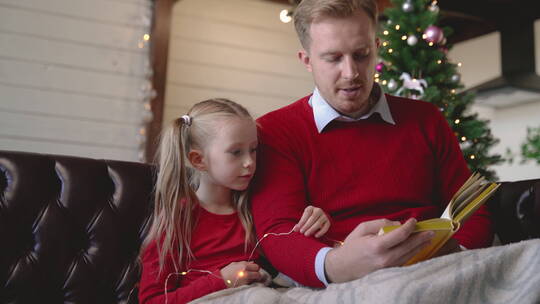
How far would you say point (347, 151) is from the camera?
5.36 feet

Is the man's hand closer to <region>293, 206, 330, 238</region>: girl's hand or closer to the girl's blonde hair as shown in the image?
<region>293, 206, 330, 238</region>: girl's hand

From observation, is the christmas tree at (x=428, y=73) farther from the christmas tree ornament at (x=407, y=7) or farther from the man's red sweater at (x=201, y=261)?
the man's red sweater at (x=201, y=261)

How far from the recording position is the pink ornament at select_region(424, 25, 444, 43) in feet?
10.5

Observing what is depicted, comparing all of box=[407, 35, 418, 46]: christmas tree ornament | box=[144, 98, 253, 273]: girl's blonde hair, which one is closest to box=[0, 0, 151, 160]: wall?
box=[407, 35, 418, 46]: christmas tree ornament

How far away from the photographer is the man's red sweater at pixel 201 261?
142 cm

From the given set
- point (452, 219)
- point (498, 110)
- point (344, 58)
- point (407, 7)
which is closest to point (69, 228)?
point (344, 58)

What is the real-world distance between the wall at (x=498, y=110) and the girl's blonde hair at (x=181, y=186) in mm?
5986

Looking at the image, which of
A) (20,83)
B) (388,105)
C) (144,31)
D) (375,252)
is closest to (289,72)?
(144,31)

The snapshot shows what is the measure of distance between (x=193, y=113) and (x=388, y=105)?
605 millimetres

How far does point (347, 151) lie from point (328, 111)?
130mm

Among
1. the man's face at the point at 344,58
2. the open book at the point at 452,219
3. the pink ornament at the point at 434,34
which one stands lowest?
the open book at the point at 452,219

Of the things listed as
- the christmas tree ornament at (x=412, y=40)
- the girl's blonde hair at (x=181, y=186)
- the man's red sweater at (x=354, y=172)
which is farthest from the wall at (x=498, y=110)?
the girl's blonde hair at (x=181, y=186)

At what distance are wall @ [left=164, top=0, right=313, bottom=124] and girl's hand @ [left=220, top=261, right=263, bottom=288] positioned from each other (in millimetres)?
3304

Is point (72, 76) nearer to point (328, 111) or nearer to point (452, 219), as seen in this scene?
point (328, 111)
